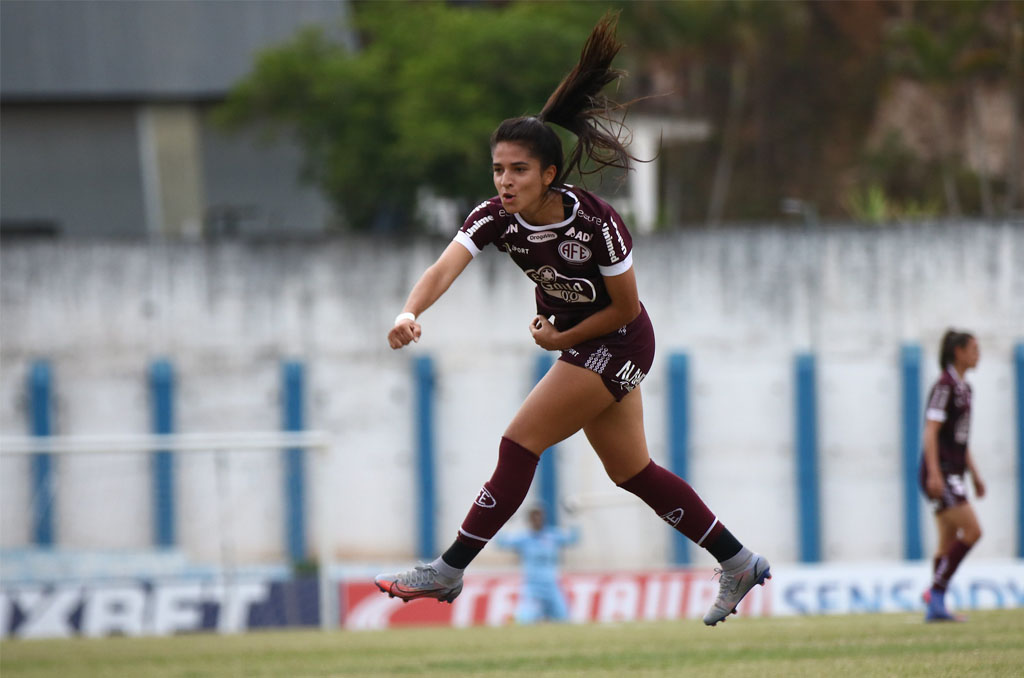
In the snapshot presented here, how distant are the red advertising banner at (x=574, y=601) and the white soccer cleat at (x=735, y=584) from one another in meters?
9.45

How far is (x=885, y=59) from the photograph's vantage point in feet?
141

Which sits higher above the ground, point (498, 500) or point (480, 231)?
point (480, 231)

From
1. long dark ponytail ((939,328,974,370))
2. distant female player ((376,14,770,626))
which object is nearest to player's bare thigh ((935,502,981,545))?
long dark ponytail ((939,328,974,370))

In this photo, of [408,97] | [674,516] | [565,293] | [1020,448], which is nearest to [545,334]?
[565,293]

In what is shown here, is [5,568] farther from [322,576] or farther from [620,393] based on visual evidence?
[620,393]

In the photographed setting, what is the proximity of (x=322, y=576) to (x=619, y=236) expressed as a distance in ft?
34.8

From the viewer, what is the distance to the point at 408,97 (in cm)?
2597

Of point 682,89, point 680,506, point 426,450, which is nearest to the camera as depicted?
point 680,506

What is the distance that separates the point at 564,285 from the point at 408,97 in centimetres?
2027

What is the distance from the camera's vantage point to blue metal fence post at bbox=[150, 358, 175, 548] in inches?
746

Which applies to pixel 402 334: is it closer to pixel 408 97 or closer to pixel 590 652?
pixel 590 652

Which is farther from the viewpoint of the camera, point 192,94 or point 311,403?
point 192,94

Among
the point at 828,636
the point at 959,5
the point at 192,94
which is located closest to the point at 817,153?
the point at 959,5

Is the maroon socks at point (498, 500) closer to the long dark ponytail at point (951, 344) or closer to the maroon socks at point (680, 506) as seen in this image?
the maroon socks at point (680, 506)
